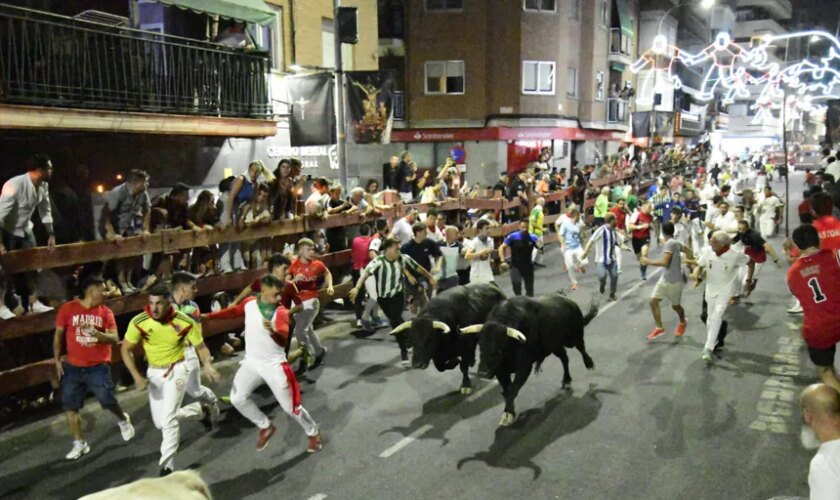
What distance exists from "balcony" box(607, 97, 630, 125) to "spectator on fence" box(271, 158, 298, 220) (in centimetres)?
2877

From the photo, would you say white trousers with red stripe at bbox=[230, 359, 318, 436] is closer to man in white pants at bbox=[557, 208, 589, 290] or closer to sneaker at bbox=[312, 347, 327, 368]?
sneaker at bbox=[312, 347, 327, 368]

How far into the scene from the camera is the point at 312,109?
577 inches

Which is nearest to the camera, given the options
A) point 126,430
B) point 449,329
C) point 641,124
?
point 126,430

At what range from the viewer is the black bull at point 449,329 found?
7.95 meters

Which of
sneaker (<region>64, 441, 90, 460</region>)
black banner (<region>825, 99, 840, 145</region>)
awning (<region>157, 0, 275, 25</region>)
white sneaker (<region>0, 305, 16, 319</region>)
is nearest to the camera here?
sneaker (<region>64, 441, 90, 460</region>)

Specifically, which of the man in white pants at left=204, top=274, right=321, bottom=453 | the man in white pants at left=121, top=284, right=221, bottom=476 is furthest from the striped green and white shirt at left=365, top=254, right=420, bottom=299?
the man in white pants at left=121, top=284, right=221, bottom=476

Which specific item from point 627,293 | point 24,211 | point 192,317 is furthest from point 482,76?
point 192,317

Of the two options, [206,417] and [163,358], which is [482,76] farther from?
[163,358]

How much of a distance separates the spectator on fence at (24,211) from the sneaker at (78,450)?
6.44 ft

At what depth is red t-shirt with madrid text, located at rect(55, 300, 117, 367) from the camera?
688 cm

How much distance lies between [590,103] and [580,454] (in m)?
29.9

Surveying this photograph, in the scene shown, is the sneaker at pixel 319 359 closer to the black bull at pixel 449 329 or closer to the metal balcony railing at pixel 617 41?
the black bull at pixel 449 329

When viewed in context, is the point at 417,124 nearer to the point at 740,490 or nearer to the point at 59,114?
the point at 59,114

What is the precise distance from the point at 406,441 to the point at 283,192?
539cm
